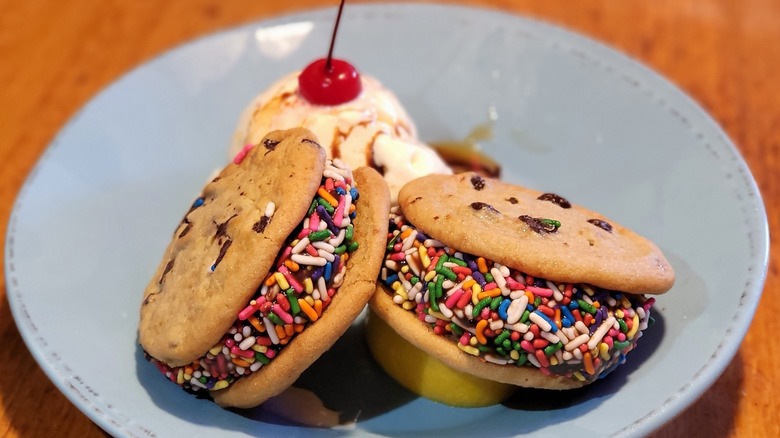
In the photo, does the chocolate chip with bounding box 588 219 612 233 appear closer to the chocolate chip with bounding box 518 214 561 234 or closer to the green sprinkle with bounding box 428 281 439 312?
the chocolate chip with bounding box 518 214 561 234

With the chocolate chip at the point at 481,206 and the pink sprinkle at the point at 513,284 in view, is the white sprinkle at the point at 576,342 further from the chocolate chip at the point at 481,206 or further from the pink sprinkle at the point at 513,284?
the chocolate chip at the point at 481,206

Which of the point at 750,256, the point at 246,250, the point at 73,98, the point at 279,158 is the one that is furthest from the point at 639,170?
the point at 73,98

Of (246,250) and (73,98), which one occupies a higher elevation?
(246,250)

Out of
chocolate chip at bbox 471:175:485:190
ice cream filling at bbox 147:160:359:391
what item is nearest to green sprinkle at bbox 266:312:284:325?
ice cream filling at bbox 147:160:359:391

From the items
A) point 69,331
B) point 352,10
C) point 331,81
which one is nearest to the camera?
point 69,331

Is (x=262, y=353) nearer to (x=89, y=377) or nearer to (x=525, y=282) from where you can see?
(x=89, y=377)

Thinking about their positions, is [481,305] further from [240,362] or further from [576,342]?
[240,362]

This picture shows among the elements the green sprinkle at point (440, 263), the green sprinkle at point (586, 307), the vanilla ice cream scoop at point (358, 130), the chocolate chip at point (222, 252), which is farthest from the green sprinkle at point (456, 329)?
the vanilla ice cream scoop at point (358, 130)
